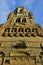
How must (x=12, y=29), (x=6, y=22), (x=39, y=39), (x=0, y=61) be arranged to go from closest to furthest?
(x=0, y=61), (x=39, y=39), (x=12, y=29), (x=6, y=22)

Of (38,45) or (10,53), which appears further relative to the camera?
(38,45)

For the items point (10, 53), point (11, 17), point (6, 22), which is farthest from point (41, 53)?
point (11, 17)

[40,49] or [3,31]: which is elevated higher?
[3,31]

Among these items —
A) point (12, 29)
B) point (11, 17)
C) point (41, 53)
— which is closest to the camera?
point (41, 53)

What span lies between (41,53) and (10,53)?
2241mm

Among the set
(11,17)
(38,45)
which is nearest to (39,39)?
(38,45)

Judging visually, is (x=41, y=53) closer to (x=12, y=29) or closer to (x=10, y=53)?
(x=10, y=53)

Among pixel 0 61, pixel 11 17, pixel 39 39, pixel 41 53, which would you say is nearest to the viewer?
pixel 0 61

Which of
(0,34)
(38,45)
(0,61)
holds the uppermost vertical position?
(0,34)

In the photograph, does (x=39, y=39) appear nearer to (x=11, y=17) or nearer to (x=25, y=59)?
(x=25, y=59)

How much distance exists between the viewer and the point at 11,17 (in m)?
26.4

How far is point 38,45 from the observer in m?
19.8

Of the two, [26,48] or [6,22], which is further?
[6,22]

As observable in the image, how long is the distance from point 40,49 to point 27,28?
383 cm
